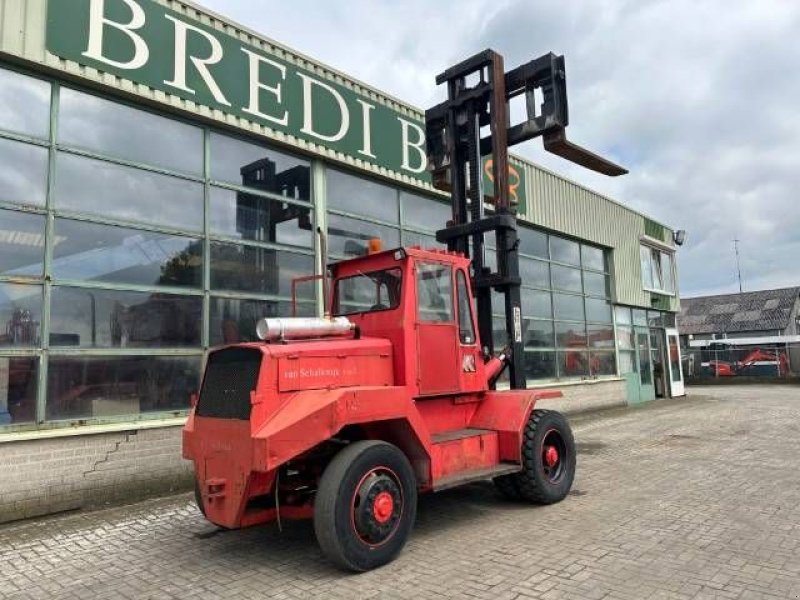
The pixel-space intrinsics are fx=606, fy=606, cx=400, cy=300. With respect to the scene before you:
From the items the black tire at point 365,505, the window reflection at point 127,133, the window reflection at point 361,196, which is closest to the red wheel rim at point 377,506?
the black tire at point 365,505

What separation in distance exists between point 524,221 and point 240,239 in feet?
26.7

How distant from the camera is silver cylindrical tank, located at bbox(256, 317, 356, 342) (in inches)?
202

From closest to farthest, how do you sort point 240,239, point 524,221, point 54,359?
point 54,359, point 240,239, point 524,221

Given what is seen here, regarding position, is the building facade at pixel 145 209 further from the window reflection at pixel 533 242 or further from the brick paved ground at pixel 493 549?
the window reflection at pixel 533 242

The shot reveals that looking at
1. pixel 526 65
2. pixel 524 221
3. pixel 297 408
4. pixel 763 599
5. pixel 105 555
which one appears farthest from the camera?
pixel 524 221

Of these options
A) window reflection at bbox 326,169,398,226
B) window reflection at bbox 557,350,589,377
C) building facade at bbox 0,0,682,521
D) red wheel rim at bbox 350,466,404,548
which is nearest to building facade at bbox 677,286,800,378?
window reflection at bbox 557,350,589,377

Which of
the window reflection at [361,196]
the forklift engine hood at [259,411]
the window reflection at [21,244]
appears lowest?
the forklift engine hood at [259,411]

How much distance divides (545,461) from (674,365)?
55.3 ft

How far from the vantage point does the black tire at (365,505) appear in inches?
178

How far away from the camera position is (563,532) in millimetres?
5469

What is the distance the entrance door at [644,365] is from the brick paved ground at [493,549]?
1155 centimetres

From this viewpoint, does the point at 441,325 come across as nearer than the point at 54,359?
Yes

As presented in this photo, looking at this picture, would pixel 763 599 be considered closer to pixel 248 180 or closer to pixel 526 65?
pixel 526 65

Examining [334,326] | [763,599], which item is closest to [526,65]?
[334,326]
